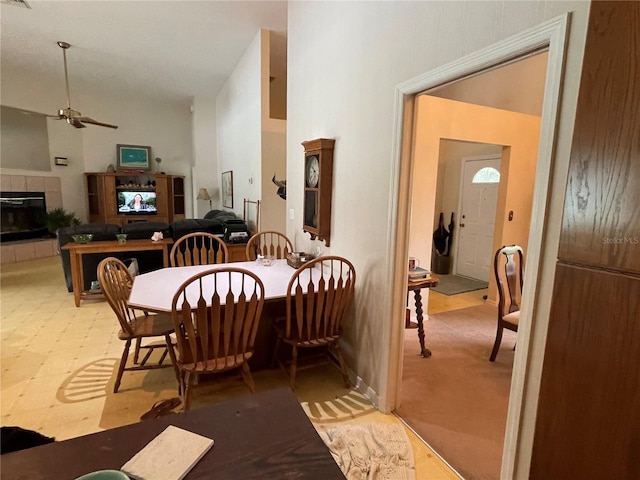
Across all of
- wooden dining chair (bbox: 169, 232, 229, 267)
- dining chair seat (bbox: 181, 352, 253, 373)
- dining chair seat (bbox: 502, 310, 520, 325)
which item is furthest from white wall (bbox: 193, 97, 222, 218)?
dining chair seat (bbox: 502, 310, 520, 325)

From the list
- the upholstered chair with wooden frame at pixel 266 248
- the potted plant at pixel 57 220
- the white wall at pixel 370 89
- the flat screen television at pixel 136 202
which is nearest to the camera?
the white wall at pixel 370 89

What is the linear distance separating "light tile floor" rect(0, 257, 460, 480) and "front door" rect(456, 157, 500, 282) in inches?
138

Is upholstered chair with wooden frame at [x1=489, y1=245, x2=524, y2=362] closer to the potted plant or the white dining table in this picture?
the white dining table

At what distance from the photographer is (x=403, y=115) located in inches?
75.0

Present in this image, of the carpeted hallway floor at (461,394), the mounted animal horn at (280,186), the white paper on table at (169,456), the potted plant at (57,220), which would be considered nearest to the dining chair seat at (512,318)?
the carpeted hallway floor at (461,394)

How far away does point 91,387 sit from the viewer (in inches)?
96.3

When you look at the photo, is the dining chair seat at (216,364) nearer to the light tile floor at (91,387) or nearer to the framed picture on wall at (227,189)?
the light tile floor at (91,387)

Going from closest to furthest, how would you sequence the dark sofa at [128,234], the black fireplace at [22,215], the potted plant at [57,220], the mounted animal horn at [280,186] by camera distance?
the dark sofa at [128,234] < the mounted animal horn at [280,186] < the black fireplace at [22,215] < the potted plant at [57,220]

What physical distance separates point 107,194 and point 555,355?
8173 millimetres

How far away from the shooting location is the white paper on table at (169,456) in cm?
74

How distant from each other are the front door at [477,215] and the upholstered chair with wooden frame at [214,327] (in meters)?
4.08

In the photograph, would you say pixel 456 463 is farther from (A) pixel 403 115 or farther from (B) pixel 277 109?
(B) pixel 277 109

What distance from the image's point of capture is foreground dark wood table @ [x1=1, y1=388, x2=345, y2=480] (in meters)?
0.76

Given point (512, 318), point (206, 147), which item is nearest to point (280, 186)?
point (512, 318)
